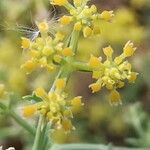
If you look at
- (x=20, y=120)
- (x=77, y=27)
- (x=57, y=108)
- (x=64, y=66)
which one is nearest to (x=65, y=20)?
(x=77, y=27)

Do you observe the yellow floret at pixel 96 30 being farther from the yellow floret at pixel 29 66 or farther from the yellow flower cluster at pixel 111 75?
the yellow floret at pixel 29 66

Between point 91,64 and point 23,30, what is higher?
point 23,30

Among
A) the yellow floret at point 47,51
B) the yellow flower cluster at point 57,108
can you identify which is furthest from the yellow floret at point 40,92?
the yellow floret at point 47,51

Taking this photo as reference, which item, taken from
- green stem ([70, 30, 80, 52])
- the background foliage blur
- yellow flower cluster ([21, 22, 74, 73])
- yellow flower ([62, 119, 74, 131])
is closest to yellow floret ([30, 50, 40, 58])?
yellow flower cluster ([21, 22, 74, 73])

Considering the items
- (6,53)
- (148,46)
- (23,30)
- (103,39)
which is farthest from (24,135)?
(23,30)

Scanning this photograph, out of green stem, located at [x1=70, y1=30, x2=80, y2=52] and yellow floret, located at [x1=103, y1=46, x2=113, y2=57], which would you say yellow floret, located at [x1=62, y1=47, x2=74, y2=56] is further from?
yellow floret, located at [x1=103, y1=46, x2=113, y2=57]

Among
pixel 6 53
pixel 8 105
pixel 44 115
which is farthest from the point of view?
pixel 6 53

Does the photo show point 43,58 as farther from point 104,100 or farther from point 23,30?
point 104,100
